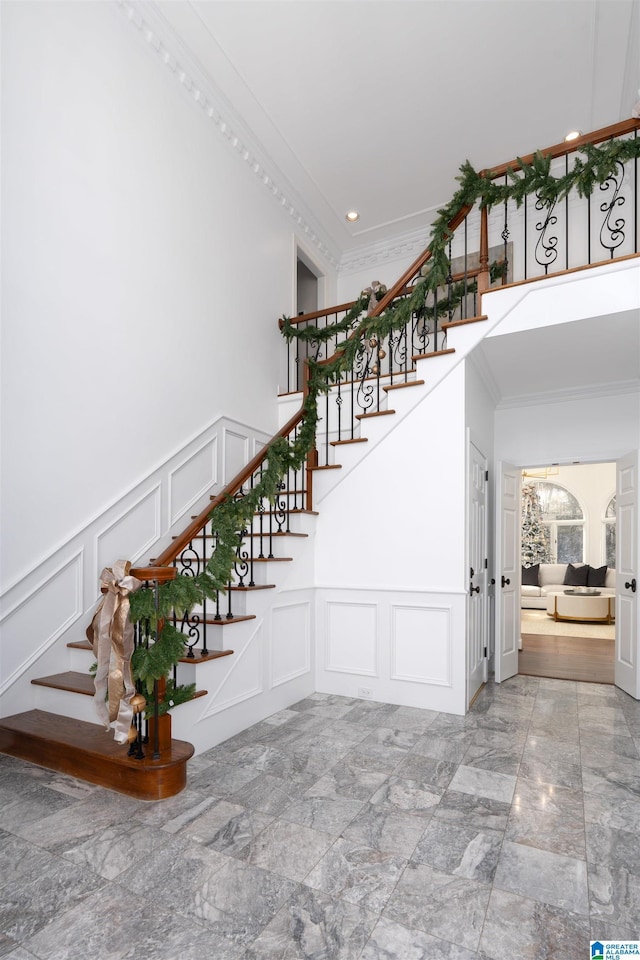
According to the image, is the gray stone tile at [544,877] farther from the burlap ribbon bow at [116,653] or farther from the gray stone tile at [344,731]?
the burlap ribbon bow at [116,653]

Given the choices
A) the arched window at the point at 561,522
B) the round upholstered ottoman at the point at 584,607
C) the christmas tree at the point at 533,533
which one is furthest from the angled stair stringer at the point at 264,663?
the arched window at the point at 561,522

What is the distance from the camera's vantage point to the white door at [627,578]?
4875 mm

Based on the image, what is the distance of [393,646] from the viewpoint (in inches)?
176

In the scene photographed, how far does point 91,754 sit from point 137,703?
0.48 metres

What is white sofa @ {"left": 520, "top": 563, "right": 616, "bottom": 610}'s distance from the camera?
10685 millimetres

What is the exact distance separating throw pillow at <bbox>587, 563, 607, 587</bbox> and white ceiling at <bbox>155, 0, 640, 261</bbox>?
333 inches

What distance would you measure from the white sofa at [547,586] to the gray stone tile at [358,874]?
852 cm

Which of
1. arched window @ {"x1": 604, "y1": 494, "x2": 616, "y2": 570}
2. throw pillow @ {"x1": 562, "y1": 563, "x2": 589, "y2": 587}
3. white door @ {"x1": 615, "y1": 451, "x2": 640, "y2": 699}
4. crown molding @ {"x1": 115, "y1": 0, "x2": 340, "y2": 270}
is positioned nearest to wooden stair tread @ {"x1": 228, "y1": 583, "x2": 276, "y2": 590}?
white door @ {"x1": 615, "y1": 451, "x2": 640, "y2": 699}

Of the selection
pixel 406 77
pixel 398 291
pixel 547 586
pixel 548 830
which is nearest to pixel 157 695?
pixel 548 830

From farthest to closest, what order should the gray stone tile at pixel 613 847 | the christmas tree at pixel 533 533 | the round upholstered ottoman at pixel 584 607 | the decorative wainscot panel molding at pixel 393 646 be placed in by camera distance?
the christmas tree at pixel 533 533
the round upholstered ottoman at pixel 584 607
the decorative wainscot panel molding at pixel 393 646
the gray stone tile at pixel 613 847

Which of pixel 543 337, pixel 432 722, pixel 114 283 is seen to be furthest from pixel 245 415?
pixel 432 722

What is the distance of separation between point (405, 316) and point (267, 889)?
13.8ft

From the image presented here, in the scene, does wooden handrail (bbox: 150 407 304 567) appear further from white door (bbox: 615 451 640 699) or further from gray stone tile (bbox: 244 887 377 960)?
white door (bbox: 615 451 640 699)

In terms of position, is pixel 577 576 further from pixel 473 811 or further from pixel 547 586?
pixel 473 811
